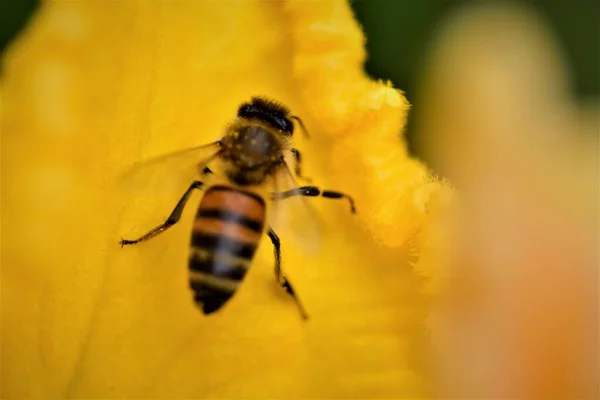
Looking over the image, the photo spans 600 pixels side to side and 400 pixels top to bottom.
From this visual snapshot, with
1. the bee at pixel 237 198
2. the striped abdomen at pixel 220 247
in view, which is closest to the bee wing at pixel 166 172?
the bee at pixel 237 198

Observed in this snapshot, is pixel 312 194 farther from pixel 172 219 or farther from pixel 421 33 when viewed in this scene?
pixel 421 33

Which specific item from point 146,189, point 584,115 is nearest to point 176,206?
point 146,189

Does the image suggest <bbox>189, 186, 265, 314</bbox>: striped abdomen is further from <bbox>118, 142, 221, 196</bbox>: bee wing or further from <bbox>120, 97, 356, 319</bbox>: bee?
<bbox>118, 142, 221, 196</bbox>: bee wing

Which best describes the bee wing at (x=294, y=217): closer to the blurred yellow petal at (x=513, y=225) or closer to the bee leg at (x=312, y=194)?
the bee leg at (x=312, y=194)

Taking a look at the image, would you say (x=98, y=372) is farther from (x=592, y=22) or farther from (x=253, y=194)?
(x=592, y=22)

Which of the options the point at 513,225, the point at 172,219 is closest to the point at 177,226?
the point at 172,219

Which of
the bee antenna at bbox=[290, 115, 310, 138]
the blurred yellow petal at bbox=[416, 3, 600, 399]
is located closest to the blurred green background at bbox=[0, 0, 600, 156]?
the blurred yellow petal at bbox=[416, 3, 600, 399]
